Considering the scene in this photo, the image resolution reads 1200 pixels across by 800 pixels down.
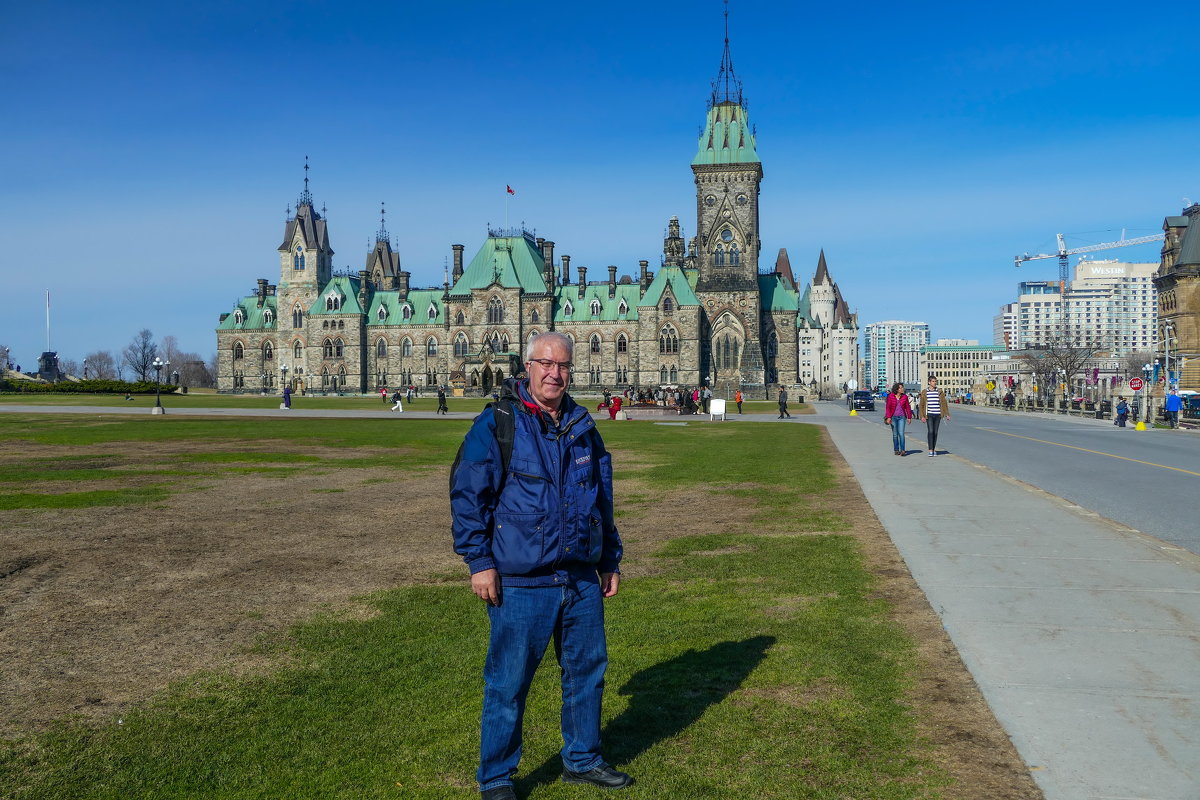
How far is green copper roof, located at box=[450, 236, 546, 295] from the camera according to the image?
97.2 m

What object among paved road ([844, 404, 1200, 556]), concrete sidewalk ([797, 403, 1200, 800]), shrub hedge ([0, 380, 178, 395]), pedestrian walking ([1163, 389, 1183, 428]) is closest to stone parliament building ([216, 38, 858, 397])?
shrub hedge ([0, 380, 178, 395])

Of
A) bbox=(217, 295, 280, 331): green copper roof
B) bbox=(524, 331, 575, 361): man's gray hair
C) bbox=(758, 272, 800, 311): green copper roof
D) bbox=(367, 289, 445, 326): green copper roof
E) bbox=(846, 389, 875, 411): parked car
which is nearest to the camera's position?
bbox=(524, 331, 575, 361): man's gray hair

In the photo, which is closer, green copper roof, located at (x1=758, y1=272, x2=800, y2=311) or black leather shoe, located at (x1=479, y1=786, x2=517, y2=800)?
black leather shoe, located at (x1=479, y1=786, x2=517, y2=800)

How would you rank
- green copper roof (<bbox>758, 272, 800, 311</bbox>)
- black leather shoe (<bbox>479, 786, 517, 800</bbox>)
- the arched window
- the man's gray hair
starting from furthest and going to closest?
1. green copper roof (<bbox>758, 272, 800, 311</bbox>)
2. the arched window
3. the man's gray hair
4. black leather shoe (<bbox>479, 786, 517, 800</bbox>)

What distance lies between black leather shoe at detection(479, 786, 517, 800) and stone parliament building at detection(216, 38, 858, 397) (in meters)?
81.0

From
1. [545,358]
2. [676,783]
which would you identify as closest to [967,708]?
[676,783]

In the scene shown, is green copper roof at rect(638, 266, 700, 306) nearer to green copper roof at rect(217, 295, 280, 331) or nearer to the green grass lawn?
green copper roof at rect(217, 295, 280, 331)

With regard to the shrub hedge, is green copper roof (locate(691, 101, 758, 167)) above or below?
above

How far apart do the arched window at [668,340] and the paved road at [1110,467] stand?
5576 centimetres

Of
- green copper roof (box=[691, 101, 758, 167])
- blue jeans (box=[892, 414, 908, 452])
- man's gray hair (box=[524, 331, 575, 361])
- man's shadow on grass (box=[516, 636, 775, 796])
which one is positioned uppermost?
green copper roof (box=[691, 101, 758, 167])

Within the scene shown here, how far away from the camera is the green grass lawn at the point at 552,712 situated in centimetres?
461

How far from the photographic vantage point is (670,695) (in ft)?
19.1

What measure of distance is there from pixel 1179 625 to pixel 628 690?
14.5ft

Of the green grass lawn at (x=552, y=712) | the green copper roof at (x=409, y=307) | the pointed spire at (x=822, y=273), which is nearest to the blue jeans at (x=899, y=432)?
the green grass lawn at (x=552, y=712)
